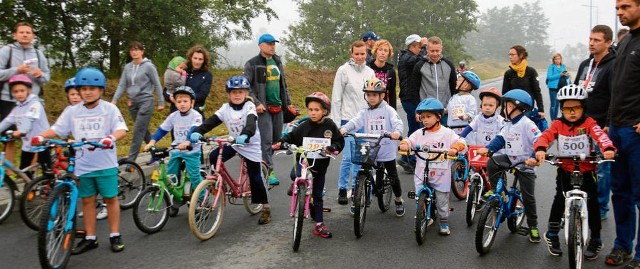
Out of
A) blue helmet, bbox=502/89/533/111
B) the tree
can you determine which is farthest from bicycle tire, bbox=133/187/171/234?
the tree

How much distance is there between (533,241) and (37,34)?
1210 cm

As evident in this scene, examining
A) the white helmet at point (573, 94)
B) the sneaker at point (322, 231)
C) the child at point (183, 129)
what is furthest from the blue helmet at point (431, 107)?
the child at point (183, 129)

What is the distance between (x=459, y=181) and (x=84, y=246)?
15.8ft

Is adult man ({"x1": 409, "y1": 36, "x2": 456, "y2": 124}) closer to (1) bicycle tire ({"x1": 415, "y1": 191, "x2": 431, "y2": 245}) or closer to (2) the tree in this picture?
(1) bicycle tire ({"x1": 415, "y1": 191, "x2": 431, "y2": 245})

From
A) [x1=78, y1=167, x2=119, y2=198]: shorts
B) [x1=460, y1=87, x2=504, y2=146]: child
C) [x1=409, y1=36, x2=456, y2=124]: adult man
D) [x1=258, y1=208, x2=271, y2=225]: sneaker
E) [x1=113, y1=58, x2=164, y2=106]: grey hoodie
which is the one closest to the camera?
[x1=78, y1=167, x2=119, y2=198]: shorts

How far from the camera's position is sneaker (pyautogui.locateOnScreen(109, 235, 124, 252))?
504 cm

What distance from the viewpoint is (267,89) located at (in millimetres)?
7742

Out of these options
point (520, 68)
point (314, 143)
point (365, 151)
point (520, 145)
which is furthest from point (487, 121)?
point (520, 68)

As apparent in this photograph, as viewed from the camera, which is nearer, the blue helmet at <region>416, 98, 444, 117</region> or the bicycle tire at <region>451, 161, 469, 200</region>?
the blue helmet at <region>416, 98, 444, 117</region>

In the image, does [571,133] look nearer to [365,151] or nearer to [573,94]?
[573,94]

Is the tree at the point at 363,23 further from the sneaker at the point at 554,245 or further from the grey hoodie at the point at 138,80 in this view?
the sneaker at the point at 554,245

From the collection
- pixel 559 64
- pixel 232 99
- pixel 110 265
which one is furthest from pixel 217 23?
pixel 110 265

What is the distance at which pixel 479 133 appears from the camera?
6.04 m

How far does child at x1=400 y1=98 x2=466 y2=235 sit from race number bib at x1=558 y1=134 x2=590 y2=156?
3.23 feet
